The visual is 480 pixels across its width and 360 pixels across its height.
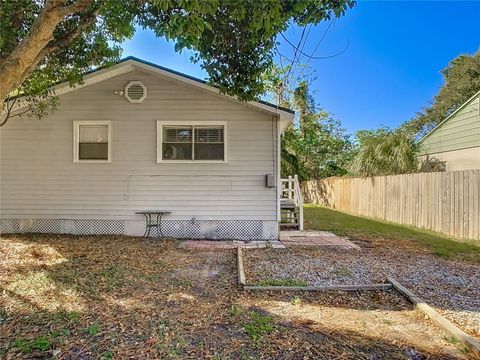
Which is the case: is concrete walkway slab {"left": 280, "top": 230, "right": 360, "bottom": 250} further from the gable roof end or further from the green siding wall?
the green siding wall

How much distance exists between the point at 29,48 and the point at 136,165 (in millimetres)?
4041

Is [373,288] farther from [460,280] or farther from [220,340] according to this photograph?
[220,340]

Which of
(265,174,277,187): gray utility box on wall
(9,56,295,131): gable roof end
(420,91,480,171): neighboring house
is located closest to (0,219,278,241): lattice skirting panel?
(265,174,277,187): gray utility box on wall

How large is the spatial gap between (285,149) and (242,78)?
1373 centimetres

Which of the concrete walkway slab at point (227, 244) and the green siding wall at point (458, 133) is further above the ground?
the green siding wall at point (458, 133)

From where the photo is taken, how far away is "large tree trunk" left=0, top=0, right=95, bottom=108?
12.8ft

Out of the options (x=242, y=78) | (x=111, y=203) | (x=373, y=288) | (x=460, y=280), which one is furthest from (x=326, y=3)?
(x=111, y=203)

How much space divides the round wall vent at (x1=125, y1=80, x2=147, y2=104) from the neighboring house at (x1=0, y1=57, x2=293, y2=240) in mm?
23

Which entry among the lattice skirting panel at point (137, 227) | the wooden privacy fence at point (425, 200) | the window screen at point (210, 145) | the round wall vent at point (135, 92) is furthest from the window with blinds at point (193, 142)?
the wooden privacy fence at point (425, 200)

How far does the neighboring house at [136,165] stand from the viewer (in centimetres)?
788

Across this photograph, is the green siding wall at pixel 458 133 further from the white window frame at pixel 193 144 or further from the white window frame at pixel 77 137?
the white window frame at pixel 77 137

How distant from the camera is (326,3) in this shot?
4668 mm

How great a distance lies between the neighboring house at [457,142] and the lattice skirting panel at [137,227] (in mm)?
8836

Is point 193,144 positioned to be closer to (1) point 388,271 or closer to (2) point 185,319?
(1) point 388,271
